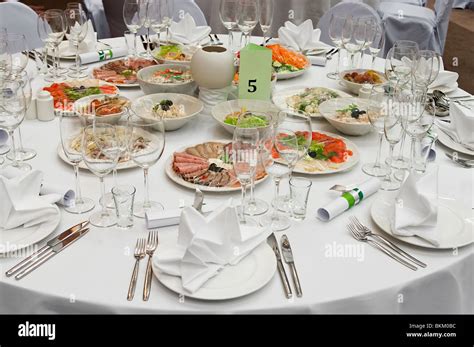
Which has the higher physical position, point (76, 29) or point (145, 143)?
Answer: point (76, 29)

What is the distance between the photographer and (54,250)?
138 centimetres

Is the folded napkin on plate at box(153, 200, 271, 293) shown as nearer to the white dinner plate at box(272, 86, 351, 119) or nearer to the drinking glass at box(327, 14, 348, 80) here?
the white dinner plate at box(272, 86, 351, 119)

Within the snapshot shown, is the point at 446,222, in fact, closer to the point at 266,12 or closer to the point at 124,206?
the point at 124,206

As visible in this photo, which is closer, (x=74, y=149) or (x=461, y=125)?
(x=74, y=149)

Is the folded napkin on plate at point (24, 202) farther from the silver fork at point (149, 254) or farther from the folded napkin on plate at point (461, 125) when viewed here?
the folded napkin on plate at point (461, 125)

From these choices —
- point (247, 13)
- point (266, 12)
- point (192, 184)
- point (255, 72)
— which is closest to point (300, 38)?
point (266, 12)

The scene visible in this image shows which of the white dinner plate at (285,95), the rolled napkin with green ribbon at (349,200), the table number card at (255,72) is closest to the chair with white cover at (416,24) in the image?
the white dinner plate at (285,95)

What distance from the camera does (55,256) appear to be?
1363 mm

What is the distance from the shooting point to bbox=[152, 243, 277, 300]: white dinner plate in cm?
122

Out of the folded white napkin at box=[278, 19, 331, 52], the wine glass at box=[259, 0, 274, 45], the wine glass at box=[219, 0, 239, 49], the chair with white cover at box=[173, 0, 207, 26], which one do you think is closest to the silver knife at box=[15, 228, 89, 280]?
the wine glass at box=[219, 0, 239, 49]

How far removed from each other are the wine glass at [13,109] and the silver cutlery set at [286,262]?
0.82 meters

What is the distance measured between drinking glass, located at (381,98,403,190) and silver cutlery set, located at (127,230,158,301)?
73cm

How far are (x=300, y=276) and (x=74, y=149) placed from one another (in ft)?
2.35
